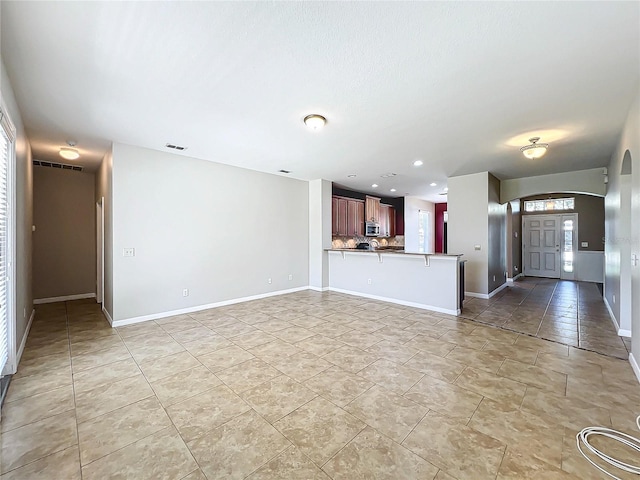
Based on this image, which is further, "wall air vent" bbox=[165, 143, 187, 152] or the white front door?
the white front door

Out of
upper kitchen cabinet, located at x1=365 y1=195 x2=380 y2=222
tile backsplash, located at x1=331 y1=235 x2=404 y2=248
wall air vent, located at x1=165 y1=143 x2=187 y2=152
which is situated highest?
wall air vent, located at x1=165 y1=143 x2=187 y2=152

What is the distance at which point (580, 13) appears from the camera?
1770mm

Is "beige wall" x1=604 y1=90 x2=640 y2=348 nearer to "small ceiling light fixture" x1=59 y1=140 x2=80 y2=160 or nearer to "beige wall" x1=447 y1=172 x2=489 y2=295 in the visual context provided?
"beige wall" x1=447 y1=172 x2=489 y2=295

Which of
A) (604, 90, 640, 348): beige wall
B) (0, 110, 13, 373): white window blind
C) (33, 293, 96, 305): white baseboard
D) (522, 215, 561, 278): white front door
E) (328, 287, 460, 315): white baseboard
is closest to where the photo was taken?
(0, 110, 13, 373): white window blind

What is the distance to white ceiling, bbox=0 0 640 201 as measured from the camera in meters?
1.81

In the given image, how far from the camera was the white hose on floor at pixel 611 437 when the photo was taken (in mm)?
1641

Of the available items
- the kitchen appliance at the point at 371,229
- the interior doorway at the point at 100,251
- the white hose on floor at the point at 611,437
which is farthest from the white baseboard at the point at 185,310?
the white hose on floor at the point at 611,437

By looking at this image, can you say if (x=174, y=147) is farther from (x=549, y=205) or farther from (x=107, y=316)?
(x=549, y=205)

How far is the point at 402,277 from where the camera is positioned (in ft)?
18.3

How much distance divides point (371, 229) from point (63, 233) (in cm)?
790

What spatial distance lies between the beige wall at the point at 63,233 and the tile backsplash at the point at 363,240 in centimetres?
607

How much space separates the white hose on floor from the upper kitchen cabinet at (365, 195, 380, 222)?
723 centimetres

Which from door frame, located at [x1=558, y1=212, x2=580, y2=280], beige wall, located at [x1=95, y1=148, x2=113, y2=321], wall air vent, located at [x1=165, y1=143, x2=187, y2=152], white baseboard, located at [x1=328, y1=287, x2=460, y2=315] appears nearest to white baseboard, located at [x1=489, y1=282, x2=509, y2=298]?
white baseboard, located at [x1=328, y1=287, x2=460, y2=315]

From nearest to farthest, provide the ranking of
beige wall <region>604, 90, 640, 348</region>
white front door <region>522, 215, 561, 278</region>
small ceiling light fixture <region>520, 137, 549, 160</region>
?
beige wall <region>604, 90, 640, 348</region>
small ceiling light fixture <region>520, 137, 549, 160</region>
white front door <region>522, 215, 561, 278</region>
